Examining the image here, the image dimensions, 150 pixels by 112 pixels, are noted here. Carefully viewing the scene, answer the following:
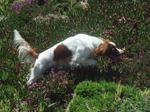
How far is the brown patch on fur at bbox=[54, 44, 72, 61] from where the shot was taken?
1099 centimetres

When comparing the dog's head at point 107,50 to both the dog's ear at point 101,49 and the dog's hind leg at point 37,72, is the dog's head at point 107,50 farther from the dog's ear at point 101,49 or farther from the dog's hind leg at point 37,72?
the dog's hind leg at point 37,72

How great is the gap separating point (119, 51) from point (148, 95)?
2.26 metres

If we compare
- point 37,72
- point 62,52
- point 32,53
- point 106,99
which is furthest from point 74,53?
point 106,99

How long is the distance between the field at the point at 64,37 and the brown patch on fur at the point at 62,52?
295 millimetres

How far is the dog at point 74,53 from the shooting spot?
434 inches

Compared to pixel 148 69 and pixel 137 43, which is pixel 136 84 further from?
pixel 137 43

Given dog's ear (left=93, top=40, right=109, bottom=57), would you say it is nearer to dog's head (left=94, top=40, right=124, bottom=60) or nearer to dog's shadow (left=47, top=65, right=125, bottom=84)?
dog's head (left=94, top=40, right=124, bottom=60)

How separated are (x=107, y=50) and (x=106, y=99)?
2.04m

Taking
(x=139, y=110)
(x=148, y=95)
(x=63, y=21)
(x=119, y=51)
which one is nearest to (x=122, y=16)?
(x=63, y=21)

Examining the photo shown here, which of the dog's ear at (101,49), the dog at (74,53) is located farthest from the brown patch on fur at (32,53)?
the dog's ear at (101,49)

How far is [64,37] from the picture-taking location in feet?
41.5

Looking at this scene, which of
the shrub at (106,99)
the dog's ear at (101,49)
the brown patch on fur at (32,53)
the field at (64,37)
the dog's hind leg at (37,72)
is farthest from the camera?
the brown patch on fur at (32,53)

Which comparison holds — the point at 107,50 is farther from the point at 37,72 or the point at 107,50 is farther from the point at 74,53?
the point at 37,72

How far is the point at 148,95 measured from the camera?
9.25 m
